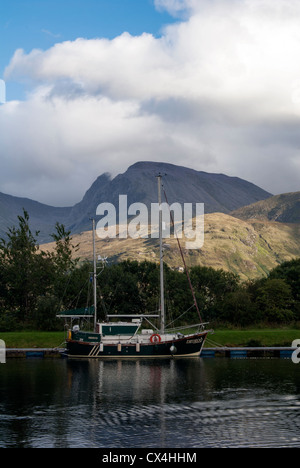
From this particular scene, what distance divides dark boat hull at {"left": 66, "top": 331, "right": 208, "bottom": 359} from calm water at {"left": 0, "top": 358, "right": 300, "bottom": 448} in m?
7.69

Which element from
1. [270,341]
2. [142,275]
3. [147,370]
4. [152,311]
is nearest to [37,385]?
[147,370]

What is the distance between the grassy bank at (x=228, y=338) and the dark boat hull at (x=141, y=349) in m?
5.55

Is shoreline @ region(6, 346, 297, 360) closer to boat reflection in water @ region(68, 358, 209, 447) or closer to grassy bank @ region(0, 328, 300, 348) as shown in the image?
grassy bank @ region(0, 328, 300, 348)

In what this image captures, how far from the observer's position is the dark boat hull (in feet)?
236

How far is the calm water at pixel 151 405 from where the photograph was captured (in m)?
30.4

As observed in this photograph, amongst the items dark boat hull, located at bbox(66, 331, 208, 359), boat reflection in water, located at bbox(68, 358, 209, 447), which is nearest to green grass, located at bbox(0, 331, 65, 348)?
dark boat hull, located at bbox(66, 331, 208, 359)

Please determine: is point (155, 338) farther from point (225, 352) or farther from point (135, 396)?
point (135, 396)

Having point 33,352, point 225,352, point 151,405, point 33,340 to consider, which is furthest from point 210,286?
point 151,405

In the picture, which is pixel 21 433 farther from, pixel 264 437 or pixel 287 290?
pixel 287 290

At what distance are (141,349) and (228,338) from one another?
14.0m

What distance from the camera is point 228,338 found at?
78812mm

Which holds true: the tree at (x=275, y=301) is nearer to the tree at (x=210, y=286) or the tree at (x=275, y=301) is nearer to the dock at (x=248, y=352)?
the tree at (x=210, y=286)
